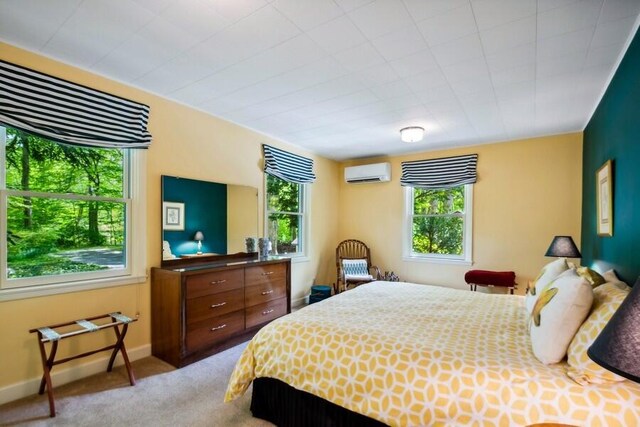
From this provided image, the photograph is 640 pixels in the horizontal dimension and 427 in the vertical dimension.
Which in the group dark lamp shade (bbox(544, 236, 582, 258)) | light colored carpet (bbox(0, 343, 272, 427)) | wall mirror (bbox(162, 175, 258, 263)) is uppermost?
wall mirror (bbox(162, 175, 258, 263))

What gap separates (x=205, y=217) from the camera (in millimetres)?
3295

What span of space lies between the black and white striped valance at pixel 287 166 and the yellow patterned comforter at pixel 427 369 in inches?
90.1

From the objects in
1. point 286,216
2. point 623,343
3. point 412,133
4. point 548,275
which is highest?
point 412,133

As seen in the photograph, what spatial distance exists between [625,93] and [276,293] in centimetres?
346

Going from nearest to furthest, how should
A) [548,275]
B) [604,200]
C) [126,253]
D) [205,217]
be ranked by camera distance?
[548,275] → [604,200] → [126,253] → [205,217]

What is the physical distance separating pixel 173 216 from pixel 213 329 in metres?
1.16

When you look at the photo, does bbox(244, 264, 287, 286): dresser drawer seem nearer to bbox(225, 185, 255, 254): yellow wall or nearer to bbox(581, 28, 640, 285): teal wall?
bbox(225, 185, 255, 254): yellow wall

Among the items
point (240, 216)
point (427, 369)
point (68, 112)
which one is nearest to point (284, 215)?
point (240, 216)

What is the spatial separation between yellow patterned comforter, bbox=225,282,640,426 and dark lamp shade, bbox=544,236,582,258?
4.22ft

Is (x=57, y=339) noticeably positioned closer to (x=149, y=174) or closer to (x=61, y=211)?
(x=61, y=211)

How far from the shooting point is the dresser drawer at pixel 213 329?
269 centimetres

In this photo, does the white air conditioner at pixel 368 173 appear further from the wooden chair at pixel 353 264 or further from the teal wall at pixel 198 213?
the teal wall at pixel 198 213

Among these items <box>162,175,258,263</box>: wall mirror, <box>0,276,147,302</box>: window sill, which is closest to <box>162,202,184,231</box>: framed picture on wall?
<box>162,175,258,263</box>: wall mirror

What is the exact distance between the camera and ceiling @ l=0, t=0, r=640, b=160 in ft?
5.62
